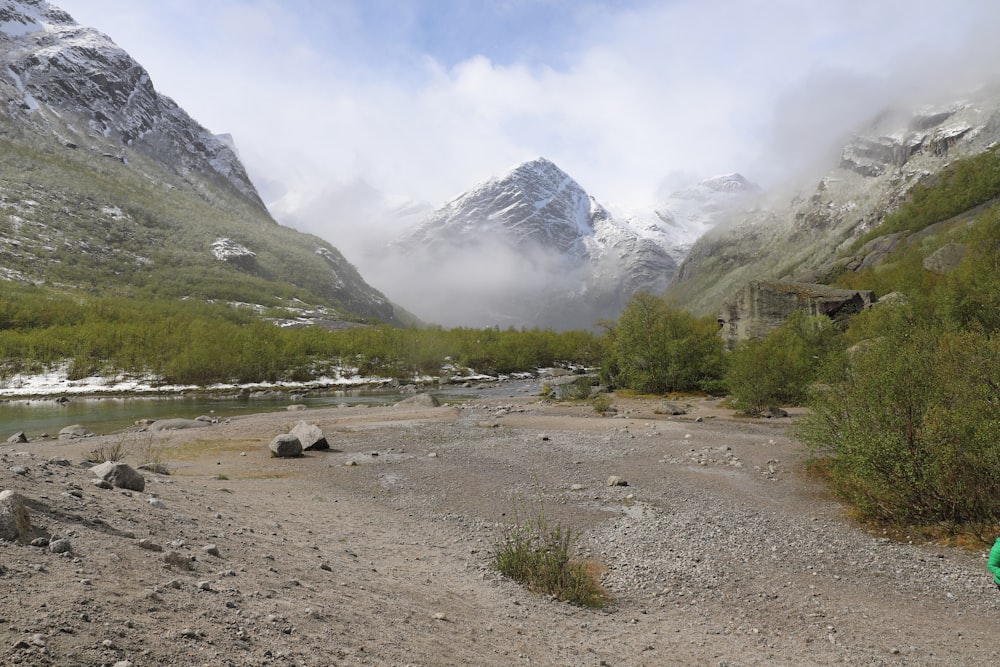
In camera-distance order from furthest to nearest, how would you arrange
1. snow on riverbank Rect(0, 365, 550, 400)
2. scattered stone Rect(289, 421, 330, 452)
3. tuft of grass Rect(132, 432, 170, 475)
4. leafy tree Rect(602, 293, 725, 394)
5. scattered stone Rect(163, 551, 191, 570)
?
snow on riverbank Rect(0, 365, 550, 400) < leafy tree Rect(602, 293, 725, 394) < scattered stone Rect(289, 421, 330, 452) < tuft of grass Rect(132, 432, 170, 475) < scattered stone Rect(163, 551, 191, 570)

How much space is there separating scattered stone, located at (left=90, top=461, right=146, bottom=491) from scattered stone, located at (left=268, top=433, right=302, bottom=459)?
11.2 meters

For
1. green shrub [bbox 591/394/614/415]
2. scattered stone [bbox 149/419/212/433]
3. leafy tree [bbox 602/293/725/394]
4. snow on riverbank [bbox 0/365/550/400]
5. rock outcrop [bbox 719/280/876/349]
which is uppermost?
rock outcrop [bbox 719/280/876/349]

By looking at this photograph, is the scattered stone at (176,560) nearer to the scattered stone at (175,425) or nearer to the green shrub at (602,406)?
the scattered stone at (175,425)

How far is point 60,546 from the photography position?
6320 mm

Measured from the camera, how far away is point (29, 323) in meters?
105

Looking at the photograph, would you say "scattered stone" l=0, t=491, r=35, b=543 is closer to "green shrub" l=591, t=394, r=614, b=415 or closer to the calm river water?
the calm river water

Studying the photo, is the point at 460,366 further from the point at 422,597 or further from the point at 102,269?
the point at 102,269

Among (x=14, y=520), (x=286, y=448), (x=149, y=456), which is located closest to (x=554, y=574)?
(x=14, y=520)

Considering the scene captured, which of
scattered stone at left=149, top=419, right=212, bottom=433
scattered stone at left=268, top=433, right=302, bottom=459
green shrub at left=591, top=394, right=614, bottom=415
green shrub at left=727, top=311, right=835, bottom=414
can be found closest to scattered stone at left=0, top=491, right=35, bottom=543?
scattered stone at left=268, top=433, right=302, bottom=459

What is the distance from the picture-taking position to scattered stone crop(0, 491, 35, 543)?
6184 millimetres

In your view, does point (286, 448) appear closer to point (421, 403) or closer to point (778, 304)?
point (421, 403)

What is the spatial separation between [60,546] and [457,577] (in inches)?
233

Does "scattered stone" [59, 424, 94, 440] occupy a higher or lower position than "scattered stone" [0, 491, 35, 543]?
lower

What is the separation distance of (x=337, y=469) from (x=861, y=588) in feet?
54.9
